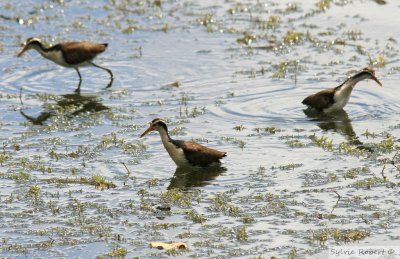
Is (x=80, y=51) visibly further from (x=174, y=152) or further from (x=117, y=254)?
(x=117, y=254)

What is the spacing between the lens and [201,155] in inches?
610

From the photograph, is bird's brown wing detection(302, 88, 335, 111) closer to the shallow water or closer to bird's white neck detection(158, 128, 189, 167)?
the shallow water

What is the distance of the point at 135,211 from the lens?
1362cm

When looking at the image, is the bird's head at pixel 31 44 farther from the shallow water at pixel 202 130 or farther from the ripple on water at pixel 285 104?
the ripple on water at pixel 285 104

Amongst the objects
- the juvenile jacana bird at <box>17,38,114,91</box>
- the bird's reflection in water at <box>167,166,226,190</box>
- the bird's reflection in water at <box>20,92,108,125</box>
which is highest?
the juvenile jacana bird at <box>17,38,114,91</box>

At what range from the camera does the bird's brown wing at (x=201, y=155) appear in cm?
1546

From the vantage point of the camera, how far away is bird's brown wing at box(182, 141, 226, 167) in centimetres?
1546

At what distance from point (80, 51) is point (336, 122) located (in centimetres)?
554

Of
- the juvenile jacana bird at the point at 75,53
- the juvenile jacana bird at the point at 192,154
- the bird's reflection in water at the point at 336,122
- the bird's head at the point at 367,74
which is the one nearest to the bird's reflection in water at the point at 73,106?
the juvenile jacana bird at the point at 75,53

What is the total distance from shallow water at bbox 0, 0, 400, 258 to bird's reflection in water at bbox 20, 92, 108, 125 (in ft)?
0.17

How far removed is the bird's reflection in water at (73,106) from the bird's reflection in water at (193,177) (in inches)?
143

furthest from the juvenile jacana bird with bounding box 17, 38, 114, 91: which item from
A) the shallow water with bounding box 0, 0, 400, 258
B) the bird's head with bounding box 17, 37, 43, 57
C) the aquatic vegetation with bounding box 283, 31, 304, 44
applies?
the aquatic vegetation with bounding box 283, 31, 304, 44

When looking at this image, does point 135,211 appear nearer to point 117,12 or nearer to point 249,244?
point 249,244

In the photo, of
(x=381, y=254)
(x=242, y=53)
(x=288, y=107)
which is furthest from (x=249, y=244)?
(x=242, y=53)
